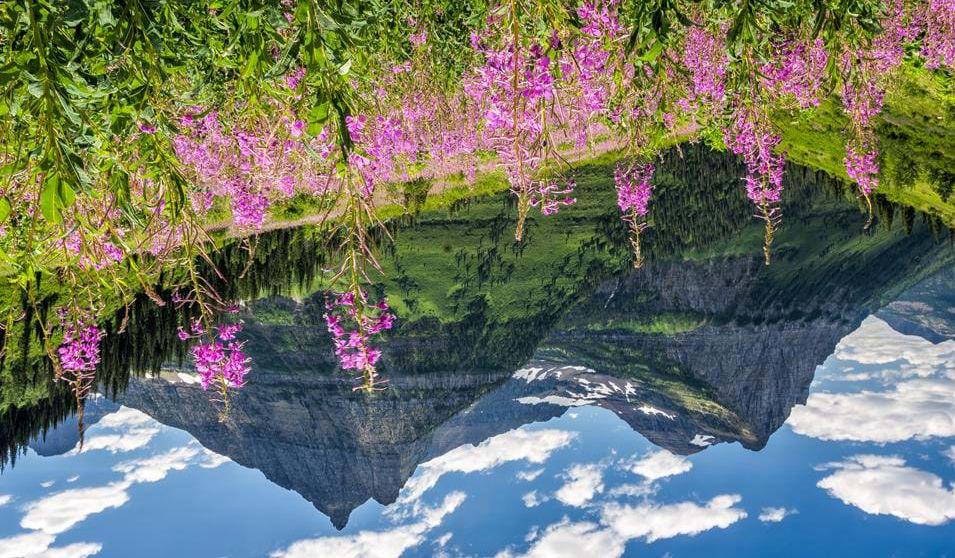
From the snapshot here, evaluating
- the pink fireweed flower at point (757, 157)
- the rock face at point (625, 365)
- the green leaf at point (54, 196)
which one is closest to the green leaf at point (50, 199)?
the green leaf at point (54, 196)

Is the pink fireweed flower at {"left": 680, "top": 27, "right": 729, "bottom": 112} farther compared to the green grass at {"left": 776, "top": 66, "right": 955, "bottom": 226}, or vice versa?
the green grass at {"left": 776, "top": 66, "right": 955, "bottom": 226}

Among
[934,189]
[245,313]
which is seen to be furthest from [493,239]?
[934,189]

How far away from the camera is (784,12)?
23.6 ft

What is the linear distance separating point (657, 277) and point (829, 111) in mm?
31723

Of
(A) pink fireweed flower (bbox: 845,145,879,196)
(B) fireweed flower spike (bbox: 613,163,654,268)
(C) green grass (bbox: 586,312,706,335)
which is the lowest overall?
(C) green grass (bbox: 586,312,706,335)

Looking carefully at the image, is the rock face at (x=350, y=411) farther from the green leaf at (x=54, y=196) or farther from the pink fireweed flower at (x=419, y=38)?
the pink fireweed flower at (x=419, y=38)

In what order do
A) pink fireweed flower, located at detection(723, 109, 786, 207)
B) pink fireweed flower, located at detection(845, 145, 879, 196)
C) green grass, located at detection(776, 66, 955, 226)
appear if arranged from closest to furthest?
pink fireweed flower, located at detection(845, 145, 879, 196), pink fireweed flower, located at detection(723, 109, 786, 207), green grass, located at detection(776, 66, 955, 226)

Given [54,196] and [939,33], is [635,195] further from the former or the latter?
[54,196]

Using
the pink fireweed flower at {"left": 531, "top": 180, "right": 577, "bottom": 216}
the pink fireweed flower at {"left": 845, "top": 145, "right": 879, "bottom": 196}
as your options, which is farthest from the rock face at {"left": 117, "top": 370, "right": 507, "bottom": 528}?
the pink fireweed flower at {"left": 845, "top": 145, "right": 879, "bottom": 196}

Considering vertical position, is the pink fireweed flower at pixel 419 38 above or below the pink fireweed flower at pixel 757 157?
above

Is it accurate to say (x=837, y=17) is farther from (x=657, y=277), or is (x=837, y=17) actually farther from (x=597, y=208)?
(x=657, y=277)

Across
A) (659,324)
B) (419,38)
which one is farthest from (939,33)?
(659,324)

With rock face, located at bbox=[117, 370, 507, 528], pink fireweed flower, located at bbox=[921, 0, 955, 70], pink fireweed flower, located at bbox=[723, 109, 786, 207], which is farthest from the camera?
rock face, located at bbox=[117, 370, 507, 528]

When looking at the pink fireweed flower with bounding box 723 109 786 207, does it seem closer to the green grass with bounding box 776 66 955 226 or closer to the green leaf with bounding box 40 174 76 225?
the green grass with bounding box 776 66 955 226
